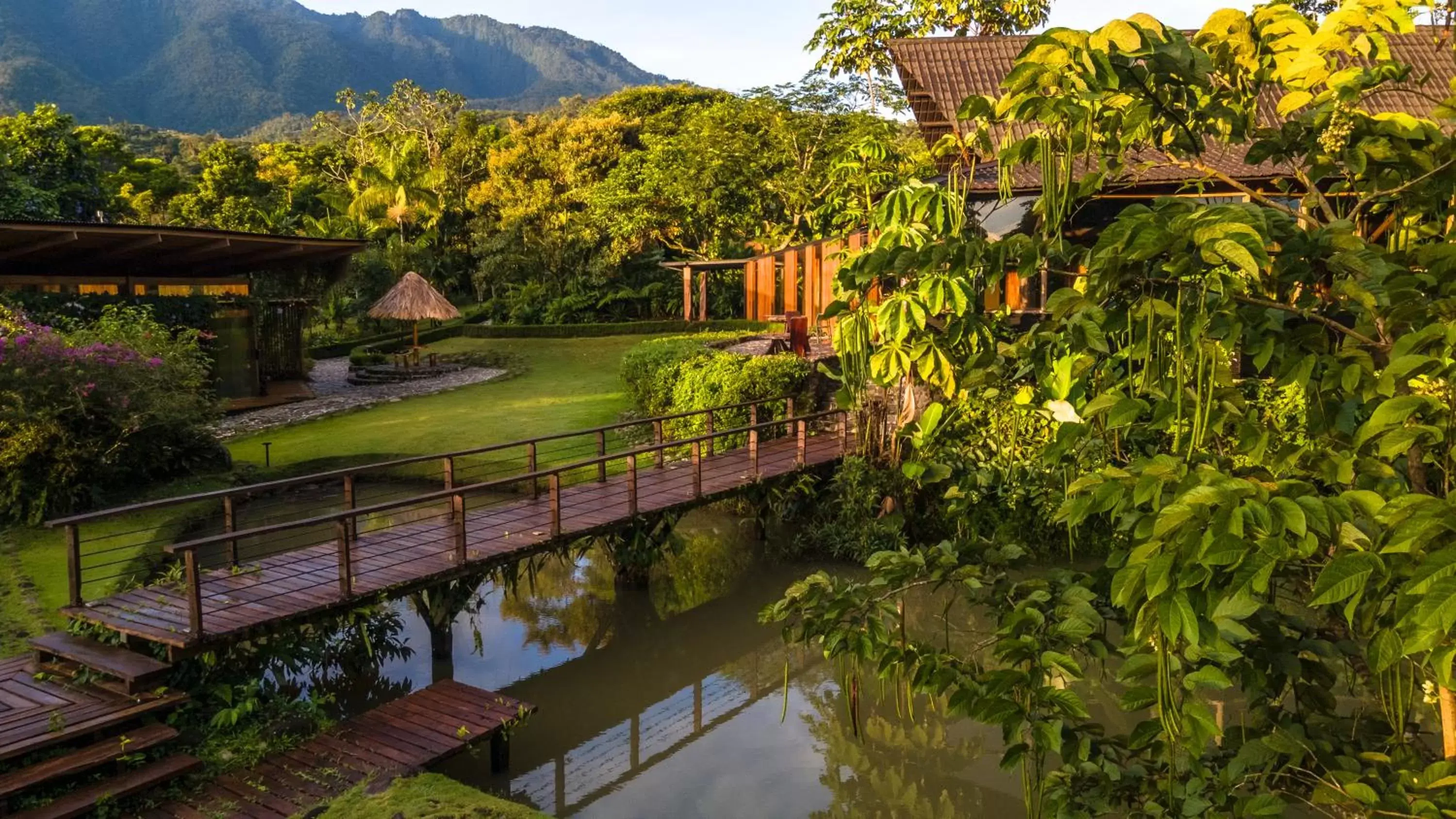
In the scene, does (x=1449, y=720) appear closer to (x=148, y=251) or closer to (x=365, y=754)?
(x=365, y=754)

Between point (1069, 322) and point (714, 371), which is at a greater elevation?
point (1069, 322)

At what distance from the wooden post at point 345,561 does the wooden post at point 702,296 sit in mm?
20512

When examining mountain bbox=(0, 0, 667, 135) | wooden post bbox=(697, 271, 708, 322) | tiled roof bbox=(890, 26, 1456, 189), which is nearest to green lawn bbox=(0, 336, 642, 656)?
wooden post bbox=(697, 271, 708, 322)

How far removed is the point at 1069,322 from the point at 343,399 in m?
20.6

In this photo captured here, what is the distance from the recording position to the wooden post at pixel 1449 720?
2484 millimetres

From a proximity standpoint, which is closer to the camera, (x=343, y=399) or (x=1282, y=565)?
(x=1282, y=565)

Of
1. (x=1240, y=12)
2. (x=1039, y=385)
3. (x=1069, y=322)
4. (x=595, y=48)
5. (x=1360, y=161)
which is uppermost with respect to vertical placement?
(x=595, y=48)

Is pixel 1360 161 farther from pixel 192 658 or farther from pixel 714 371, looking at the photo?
pixel 714 371

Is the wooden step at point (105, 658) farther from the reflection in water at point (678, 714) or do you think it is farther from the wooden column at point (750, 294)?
the wooden column at point (750, 294)

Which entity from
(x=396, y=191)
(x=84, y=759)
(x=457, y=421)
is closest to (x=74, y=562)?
(x=84, y=759)

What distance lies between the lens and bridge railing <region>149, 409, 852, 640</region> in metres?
7.45

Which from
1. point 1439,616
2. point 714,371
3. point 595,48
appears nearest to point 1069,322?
point 1439,616

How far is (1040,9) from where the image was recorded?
23250mm

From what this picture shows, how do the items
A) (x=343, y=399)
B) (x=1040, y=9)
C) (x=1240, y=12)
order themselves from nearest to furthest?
1. (x=1240, y=12)
2. (x=343, y=399)
3. (x=1040, y=9)
